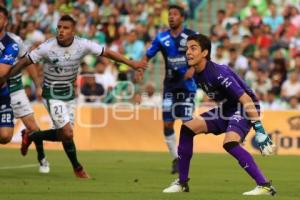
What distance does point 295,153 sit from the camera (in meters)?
21.3

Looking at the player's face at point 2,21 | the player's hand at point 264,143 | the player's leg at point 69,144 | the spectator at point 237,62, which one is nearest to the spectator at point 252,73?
the spectator at point 237,62

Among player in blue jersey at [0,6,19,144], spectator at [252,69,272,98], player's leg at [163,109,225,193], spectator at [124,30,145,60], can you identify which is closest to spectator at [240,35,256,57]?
spectator at [252,69,272,98]

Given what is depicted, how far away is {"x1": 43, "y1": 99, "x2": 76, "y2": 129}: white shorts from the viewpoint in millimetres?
13570

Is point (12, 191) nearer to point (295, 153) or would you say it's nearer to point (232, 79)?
point (232, 79)

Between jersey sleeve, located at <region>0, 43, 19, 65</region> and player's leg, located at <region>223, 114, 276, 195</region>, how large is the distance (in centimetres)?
381

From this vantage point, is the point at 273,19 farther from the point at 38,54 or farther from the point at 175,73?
the point at 38,54

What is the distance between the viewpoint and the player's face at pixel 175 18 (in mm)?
15273

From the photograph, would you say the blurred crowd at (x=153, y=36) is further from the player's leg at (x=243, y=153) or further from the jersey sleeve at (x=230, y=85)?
the jersey sleeve at (x=230, y=85)

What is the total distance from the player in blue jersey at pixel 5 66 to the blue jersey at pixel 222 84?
335 cm

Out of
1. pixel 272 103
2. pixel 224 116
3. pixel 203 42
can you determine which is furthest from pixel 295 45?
pixel 203 42

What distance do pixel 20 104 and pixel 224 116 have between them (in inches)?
175

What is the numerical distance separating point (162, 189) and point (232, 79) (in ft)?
6.28

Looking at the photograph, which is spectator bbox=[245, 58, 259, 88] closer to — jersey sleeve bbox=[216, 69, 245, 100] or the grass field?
the grass field

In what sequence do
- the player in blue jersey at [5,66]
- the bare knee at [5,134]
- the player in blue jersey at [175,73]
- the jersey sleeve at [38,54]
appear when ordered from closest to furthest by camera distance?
the player in blue jersey at [5,66] → the jersey sleeve at [38,54] → the bare knee at [5,134] → the player in blue jersey at [175,73]
